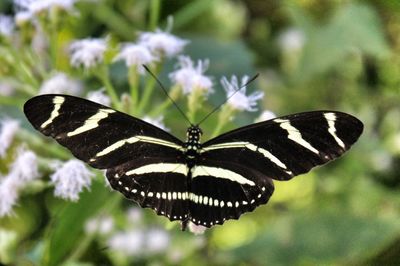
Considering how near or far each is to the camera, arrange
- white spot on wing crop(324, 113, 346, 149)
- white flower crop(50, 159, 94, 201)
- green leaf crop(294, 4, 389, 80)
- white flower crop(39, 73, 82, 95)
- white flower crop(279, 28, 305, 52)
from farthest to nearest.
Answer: white flower crop(279, 28, 305, 52) < green leaf crop(294, 4, 389, 80) < white flower crop(39, 73, 82, 95) < white flower crop(50, 159, 94, 201) < white spot on wing crop(324, 113, 346, 149)

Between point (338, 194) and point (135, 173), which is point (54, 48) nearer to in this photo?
point (135, 173)

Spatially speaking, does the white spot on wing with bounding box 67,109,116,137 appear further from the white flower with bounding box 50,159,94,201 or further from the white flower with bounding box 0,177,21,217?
the white flower with bounding box 0,177,21,217

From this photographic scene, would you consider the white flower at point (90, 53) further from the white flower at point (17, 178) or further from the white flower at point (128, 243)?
the white flower at point (128, 243)

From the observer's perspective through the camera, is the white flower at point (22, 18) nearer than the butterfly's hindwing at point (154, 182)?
No

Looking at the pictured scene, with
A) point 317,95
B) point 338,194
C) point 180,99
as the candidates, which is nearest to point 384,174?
point 338,194

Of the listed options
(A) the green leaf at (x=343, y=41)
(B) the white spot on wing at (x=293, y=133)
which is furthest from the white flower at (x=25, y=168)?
(A) the green leaf at (x=343, y=41)

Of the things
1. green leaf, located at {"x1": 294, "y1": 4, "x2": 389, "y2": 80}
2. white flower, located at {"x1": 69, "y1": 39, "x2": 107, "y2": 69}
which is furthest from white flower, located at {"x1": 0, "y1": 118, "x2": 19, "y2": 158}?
green leaf, located at {"x1": 294, "y1": 4, "x2": 389, "y2": 80}

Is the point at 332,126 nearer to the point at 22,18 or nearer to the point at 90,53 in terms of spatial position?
the point at 90,53
